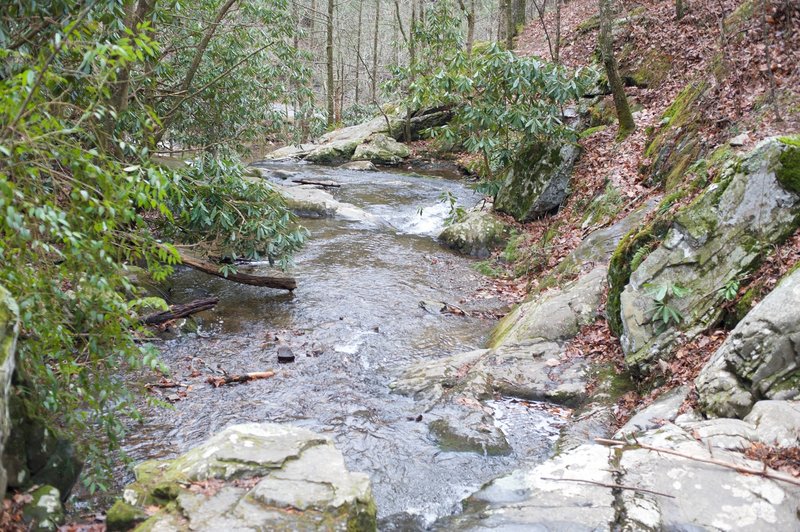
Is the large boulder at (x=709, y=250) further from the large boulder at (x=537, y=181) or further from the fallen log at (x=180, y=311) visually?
the large boulder at (x=537, y=181)

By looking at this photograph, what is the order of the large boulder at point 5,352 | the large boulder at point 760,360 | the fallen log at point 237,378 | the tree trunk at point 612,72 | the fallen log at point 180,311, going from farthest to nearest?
the tree trunk at point 612,72 → the fallen log at point 180,311 → the fallen log at point 237,378 → the large boulder at point 760,360 → the large boulder at point 5,352

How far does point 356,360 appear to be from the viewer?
24.1 ft

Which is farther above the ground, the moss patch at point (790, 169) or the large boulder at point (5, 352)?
the moss patch at point (790, 169)

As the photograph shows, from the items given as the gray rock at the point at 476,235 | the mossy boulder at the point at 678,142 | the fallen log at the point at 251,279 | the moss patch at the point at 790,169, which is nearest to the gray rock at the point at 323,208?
the gray rock at the point at 476,235

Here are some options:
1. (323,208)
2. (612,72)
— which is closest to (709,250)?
(612,72)

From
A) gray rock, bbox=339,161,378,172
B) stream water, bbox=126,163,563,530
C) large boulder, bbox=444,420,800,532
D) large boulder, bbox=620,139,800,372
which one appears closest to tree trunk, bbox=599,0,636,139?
stream water, bbox=126,163,563,530

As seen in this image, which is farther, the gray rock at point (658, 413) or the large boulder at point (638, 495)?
the gray rock at point (658, 413)

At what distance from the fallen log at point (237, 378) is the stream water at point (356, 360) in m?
0.10

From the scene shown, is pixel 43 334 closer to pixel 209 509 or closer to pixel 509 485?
pixel 209 509

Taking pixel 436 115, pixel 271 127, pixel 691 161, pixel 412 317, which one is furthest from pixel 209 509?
pixel 436 115

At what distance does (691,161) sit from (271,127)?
766cm

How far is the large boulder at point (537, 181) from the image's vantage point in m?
12.1

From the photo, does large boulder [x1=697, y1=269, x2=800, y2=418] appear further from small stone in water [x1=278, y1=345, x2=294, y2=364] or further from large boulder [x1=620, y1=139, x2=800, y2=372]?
small stone in water [x1=278, y1=345, x2=294, y2=364]

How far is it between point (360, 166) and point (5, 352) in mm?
19498
